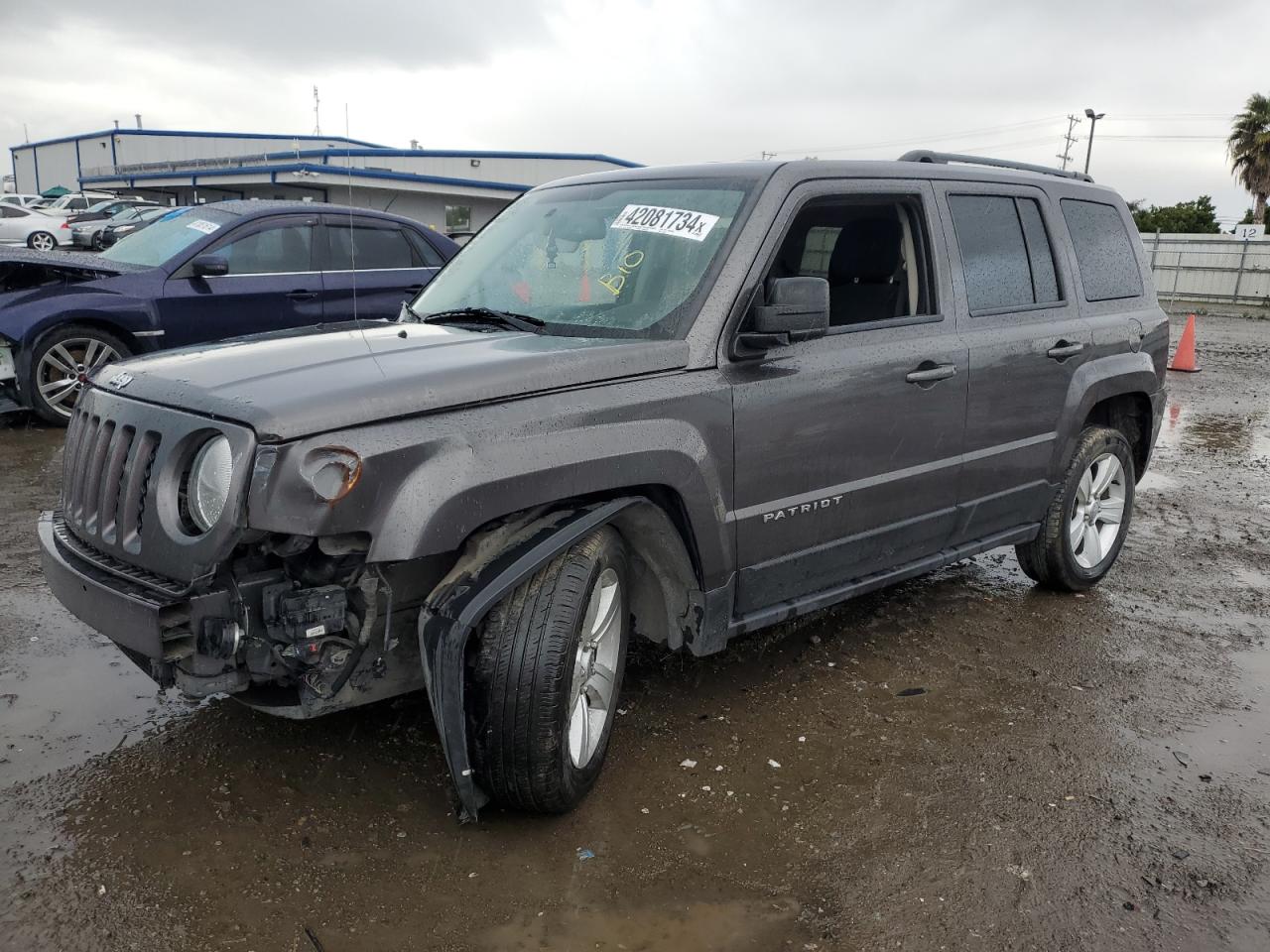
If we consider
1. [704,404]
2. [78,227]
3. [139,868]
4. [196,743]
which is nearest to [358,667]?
[139,868]

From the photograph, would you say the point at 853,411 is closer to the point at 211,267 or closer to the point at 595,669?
the point at 595,669

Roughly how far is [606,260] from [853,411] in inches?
40.3

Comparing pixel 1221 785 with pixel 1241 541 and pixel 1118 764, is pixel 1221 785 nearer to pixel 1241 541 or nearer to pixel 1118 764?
pixel 1118 764

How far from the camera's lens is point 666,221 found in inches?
142

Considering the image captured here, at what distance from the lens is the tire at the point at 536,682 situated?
109 inches

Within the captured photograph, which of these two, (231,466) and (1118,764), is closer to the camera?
(231,466)

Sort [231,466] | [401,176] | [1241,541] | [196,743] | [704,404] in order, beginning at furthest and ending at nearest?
1. [401,176]
2. [1241,541]
3. [196,743]
4. [704,404]
5. [231,466]

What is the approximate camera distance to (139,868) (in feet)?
9.07

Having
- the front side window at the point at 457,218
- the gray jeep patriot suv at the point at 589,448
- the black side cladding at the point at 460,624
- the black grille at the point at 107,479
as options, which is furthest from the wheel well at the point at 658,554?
the front side window at the point at 457,218

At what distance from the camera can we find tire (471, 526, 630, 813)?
9.05ft

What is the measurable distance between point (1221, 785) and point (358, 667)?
280 cm

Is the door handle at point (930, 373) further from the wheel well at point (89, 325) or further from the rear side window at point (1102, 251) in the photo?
the wheel well at point (89, 325)

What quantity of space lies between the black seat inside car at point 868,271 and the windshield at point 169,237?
19.0 ft

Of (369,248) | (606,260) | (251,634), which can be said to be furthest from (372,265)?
(251,634)
